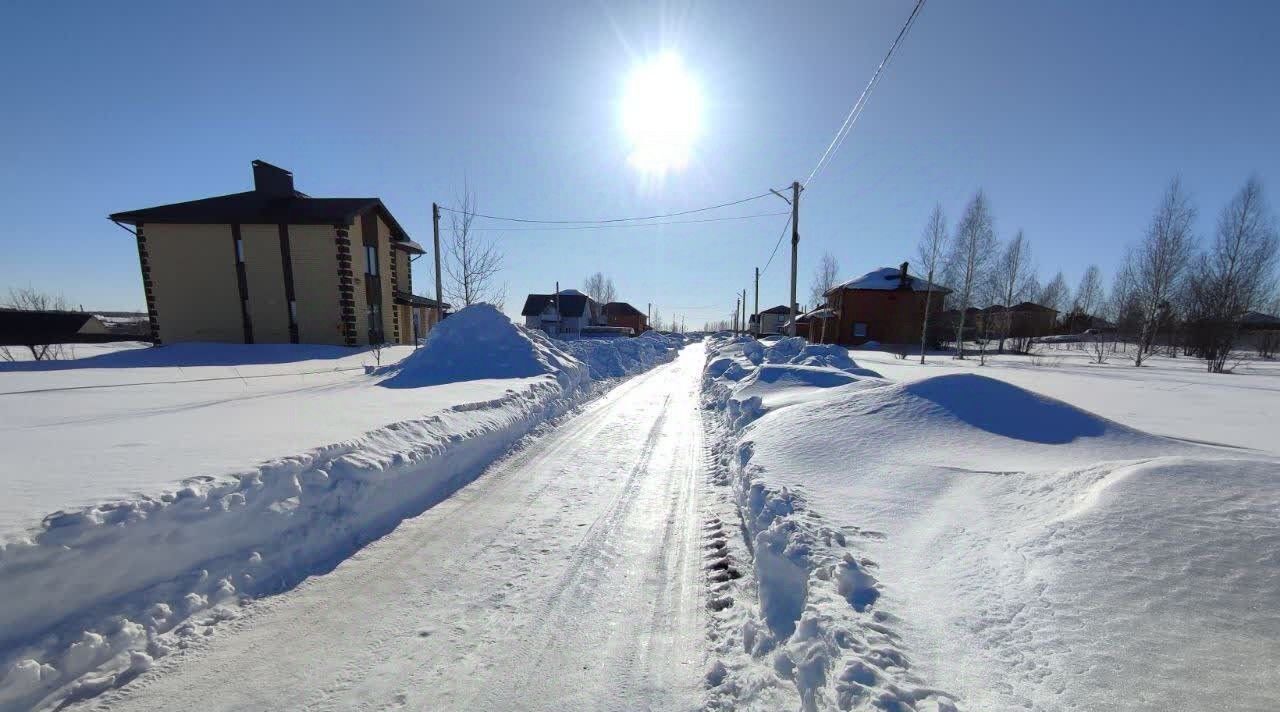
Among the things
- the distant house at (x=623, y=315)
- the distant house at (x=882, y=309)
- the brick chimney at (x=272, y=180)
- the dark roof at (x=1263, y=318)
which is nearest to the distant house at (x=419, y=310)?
the brick chimney at (x=272, y=180)

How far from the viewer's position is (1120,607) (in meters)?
2.21

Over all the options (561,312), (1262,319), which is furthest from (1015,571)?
(1262,319)

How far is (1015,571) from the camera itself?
2.65 metres

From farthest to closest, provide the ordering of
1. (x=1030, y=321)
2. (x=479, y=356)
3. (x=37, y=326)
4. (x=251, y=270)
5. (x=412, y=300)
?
(x=1030, y=321) < (x=412, y=300) < (x=251, y=270) < (x=37, y=326) < (x=479, y=356)

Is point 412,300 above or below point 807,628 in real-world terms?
above

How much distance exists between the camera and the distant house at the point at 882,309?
3703cm

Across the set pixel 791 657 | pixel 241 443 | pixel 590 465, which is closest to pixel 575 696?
pixel 791 657

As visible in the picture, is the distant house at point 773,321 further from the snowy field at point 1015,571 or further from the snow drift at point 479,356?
the snowy field at point 1015,571

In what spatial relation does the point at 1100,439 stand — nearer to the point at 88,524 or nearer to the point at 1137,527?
the point at 1137,527

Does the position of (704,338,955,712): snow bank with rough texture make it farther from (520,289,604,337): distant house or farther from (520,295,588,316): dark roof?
(520,295,588,316): dark roof

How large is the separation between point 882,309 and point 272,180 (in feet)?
141

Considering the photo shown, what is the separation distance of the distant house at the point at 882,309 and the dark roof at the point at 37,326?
46175mm

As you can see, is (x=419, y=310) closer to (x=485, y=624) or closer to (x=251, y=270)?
(x=251, y=270)

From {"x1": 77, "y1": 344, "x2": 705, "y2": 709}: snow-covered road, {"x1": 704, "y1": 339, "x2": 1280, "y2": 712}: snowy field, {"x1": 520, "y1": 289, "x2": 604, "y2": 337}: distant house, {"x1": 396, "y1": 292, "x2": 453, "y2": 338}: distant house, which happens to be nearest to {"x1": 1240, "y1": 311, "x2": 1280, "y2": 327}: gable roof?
{"x1": 704, "y1": 339, "x2": 1280, "y2": 712}: snowy field
